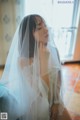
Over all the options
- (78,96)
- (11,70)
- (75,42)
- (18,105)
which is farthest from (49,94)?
(75,42)

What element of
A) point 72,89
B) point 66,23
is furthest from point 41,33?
point 66,23

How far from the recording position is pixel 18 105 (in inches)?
45.5

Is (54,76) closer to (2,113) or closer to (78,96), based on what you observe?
(2,113)

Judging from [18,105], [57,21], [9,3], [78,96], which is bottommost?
[78,96]

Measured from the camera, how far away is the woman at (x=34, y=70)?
1.10 m

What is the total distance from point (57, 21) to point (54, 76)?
149 centimetres

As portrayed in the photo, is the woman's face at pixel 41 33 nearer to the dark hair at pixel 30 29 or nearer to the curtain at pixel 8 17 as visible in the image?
the dark hair at pixel 30 29

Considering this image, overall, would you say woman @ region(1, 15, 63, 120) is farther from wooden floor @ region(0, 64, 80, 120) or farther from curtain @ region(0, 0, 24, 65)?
curtain @ region(0, 0, 24, 65)

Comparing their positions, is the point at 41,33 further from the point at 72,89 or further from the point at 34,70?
the point at 72,89

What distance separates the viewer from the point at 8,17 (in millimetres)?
2232

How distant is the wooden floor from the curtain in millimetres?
Answer: 1063

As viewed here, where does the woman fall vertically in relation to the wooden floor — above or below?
above

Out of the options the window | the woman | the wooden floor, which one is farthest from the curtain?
the woman

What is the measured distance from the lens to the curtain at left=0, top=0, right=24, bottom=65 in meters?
2.15
